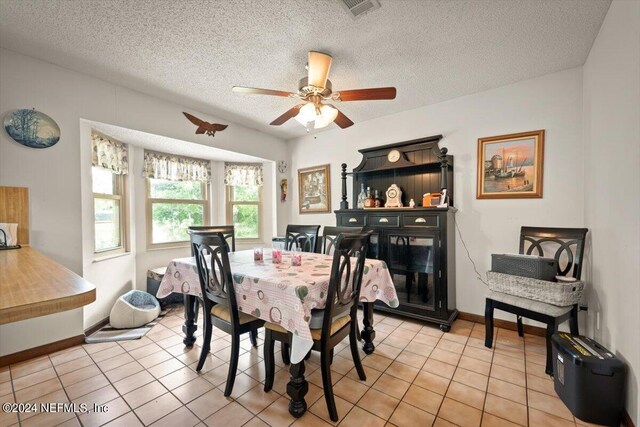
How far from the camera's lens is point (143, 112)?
2836mm

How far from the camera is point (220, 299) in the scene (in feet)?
6.06

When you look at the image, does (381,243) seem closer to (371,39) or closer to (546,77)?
(371,39)

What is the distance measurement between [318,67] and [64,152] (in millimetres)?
2383

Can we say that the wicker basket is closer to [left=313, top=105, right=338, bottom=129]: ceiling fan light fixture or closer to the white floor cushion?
[left=313, top=105, right=338, bottom=129]: ceiling fan light fixture

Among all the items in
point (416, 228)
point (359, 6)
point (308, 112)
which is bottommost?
point (416, 228)

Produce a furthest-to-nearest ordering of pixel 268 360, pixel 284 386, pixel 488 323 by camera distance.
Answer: pixel 488 323
pixel 284 386
pixel 268 360

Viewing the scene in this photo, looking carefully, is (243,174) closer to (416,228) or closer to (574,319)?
(416,228)

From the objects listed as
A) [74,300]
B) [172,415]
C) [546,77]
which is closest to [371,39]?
[546,77]

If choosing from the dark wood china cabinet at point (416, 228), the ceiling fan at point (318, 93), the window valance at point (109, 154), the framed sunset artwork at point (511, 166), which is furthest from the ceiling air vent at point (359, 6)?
the window valance at point (109, 154)

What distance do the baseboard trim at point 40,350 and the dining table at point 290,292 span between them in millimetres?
970

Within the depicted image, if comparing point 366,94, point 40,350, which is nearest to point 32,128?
point 40,350

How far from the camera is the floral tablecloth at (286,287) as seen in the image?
1459mm

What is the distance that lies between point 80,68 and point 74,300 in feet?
8.63

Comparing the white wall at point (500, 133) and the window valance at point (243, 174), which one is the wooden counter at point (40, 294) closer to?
the white wall at point (500, 133)
